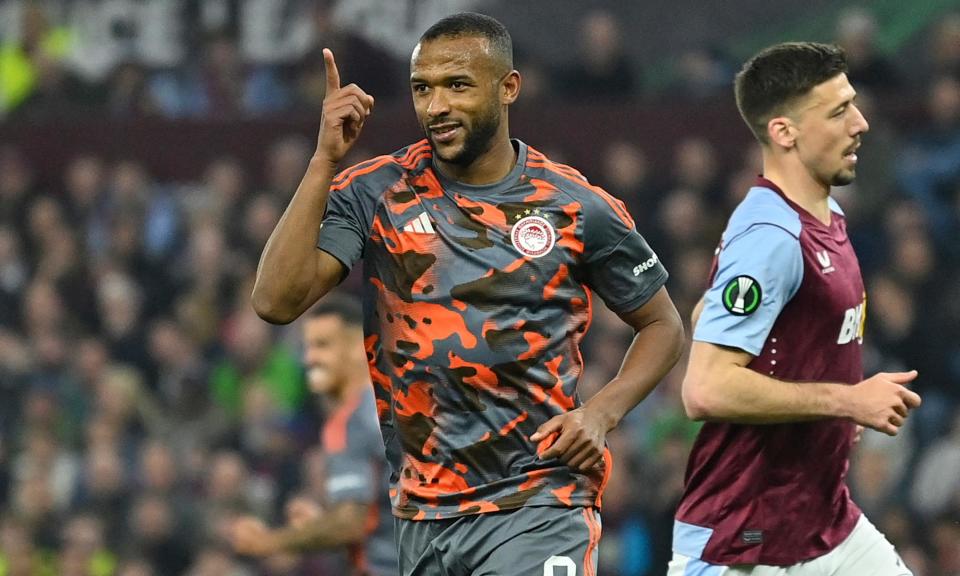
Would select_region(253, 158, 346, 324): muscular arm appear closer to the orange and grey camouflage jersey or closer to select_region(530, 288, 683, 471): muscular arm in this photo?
the orange and grey camouflage jersey

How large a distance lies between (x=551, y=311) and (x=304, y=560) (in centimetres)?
547

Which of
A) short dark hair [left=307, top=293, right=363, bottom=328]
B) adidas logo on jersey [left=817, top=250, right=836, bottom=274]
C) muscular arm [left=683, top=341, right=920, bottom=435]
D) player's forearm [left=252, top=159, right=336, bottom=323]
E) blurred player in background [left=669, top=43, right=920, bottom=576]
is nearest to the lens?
player's forearm [left=252, top=159, right=336, bottom=323]

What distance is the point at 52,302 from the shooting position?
38.7 feet

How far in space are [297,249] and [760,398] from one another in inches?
49.5

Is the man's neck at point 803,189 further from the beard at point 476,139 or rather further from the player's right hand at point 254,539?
the player's right hand at point 254,539

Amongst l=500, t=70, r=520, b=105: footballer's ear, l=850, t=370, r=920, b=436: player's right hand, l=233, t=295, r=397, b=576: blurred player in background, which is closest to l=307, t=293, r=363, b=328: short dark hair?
l=233, t=295, r=397, b=576: blurred player in background

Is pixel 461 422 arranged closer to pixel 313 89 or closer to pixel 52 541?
pixel 52 541

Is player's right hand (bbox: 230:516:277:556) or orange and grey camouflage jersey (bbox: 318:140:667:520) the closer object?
orange and grey camouflage jersey (bbox: 318:140:667:520)

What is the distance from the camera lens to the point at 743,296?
4.43 meters

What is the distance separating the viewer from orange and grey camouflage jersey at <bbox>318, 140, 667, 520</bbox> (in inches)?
168

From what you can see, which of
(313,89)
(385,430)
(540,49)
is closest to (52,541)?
(313,89)

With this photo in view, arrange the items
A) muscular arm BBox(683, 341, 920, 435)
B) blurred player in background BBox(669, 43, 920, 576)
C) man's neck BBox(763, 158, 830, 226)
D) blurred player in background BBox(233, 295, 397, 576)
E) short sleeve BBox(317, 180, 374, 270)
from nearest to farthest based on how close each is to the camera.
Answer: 1. short sleeve BBox(317, 180, 374, 270)
2. muscular arm BBox(683, 341, 920, 435)
3. blurred player in background BBox(669, 43, 920, 576)
4. man's neck BBox(763, 158, 830, 226)
5. blurred player in background BBox(233, 295, 397, 576)

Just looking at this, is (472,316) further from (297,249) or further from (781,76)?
(781,76)

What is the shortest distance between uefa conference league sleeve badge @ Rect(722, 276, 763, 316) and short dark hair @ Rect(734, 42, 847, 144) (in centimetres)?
53
